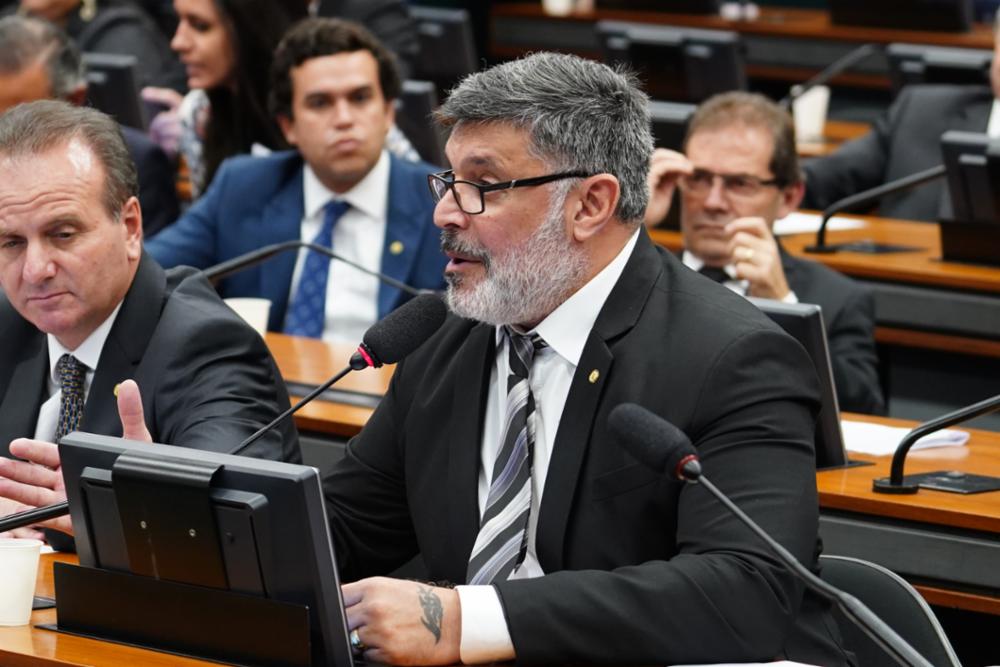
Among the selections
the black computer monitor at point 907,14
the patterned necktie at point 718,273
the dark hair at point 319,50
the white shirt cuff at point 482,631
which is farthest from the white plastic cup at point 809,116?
the white shirt cuff at point 482,631

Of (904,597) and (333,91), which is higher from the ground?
(333,91)

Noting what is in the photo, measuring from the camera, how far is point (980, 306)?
Result: 4191 millimetres

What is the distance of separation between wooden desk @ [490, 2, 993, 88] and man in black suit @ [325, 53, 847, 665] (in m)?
5.69

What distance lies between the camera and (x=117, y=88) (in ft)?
18.0

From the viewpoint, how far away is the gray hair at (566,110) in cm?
220

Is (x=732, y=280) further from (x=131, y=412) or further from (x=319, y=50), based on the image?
(x=131, y=412)

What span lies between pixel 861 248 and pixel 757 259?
102cm

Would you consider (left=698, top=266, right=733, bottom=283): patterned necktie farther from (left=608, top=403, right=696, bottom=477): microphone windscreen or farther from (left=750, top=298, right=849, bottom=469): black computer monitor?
(left=608, top=403, right=696, bottom=477): microphone windscreen

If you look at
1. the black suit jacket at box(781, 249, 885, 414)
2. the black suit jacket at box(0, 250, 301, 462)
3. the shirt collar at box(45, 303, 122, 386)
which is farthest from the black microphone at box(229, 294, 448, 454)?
the black suit jacket at box(781, 249, 885, 414)

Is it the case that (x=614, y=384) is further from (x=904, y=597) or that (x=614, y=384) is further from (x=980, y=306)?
(x=980, y=306)

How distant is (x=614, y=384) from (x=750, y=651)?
1.28ft

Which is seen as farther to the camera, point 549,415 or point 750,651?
point 549,415

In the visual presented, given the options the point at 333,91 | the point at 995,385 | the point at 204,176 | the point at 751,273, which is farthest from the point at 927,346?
the point at 204,176

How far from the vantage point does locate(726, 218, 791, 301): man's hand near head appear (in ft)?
12.1
